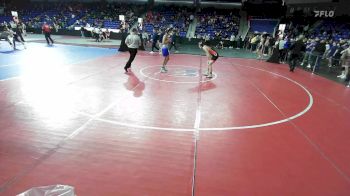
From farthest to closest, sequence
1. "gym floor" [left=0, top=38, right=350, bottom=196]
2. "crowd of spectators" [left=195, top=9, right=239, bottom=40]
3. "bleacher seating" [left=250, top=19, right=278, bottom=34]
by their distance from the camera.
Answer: "bleacher seating" [left=250, top=19, right=278, bottom=34] < "crowd of spectators" [left=195, top=9, right=239, bottom=40] < "gym floor" [left=0, top=38, right=350, bottom=196]

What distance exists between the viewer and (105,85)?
9125mm

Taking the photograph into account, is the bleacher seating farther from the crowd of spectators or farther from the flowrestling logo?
the flowrestling logo

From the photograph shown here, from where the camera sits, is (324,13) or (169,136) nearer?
(169,136)

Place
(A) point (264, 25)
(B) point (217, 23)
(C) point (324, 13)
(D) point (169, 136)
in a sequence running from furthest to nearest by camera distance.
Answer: (A) point (264, 25) < (B) point (217, 23) < (C) point (324, 13) < (D) point (169, 136)

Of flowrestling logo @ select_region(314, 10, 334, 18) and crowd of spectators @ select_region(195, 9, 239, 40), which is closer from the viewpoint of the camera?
flowrestling logo @ select_region(314, 10, 334, 18)

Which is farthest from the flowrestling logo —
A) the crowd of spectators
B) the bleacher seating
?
the crowd of spectators

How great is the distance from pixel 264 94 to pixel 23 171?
761 cm

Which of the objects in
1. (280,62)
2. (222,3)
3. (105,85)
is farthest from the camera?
(222,3)

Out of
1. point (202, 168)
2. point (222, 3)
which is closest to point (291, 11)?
point (222, 3)

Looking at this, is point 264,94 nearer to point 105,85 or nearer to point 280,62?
point 105,85

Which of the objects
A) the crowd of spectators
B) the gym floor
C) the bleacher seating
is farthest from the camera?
the bleacher seating

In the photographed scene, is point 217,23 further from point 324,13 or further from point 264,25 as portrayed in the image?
point 324,13

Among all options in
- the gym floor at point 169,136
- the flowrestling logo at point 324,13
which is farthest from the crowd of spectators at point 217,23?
the gym floor at point 169,136

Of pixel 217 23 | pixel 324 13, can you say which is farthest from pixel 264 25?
pixel 324 13
